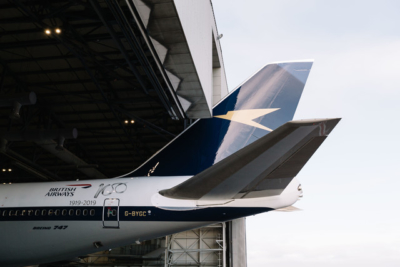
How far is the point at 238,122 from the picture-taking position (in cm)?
965

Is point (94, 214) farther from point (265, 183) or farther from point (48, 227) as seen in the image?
point (265, 183)

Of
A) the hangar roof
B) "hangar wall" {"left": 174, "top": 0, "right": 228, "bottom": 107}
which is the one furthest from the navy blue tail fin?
the hangar roof

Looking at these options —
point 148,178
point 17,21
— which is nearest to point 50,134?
point 17,21

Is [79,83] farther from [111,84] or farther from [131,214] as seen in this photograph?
[131,214]

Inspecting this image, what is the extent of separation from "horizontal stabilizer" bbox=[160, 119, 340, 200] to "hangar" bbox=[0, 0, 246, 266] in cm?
352

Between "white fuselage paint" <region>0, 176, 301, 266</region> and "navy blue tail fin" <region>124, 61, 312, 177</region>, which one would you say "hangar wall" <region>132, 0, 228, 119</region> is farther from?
"white fuselage paint" <region>0, 176, 301, 266</region>

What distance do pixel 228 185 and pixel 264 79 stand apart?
4.20 m

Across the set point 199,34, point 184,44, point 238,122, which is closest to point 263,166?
point 238,122

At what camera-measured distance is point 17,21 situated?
12500mm

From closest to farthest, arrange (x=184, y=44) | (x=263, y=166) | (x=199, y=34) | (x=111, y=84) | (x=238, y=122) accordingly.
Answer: (x=263, y=166) → (x=184, y=44) → (x=238, y=122) → (x=199, y=34) → (x=111, y=84)

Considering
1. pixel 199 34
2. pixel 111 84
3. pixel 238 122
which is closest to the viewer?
pixel 238 122

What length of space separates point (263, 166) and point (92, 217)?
4879 mm

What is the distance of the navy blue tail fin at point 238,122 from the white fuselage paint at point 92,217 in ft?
2.05

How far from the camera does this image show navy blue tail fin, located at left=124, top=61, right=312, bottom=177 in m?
9.34
